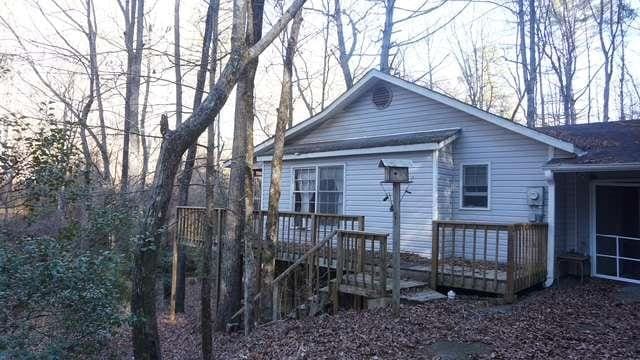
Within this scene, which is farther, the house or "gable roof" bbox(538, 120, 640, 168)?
the house

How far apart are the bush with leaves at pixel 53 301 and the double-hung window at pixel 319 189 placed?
7.37 m

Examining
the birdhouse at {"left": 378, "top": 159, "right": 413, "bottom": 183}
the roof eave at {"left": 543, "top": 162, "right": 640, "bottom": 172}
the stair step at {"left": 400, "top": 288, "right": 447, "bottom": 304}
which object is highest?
the roof eave at {"left": 543, "top": 162, "right": 640, "bottom": 172}

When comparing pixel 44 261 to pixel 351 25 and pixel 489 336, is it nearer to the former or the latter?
pixel 489 336

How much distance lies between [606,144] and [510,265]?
4.45 meters

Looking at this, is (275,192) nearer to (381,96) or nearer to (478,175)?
(381,96)

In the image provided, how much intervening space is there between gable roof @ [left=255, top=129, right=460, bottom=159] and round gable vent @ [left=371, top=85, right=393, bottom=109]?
96 cm

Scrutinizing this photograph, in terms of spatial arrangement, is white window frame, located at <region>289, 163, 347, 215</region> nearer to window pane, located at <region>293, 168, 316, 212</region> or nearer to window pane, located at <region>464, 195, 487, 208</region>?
window pane, located at <region>293, 168, 316, 212</region>

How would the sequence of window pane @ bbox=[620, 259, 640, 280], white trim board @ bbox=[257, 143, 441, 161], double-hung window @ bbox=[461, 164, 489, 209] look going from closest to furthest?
window pane @ bbox=[620, 259, 640, 280], white trim board @ bbox=[257, 143, 441, 161], double-hung window @ bbox=[461, 164, 489, 209]

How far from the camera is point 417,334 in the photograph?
6562 millimetres

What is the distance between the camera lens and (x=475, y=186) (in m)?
11.3

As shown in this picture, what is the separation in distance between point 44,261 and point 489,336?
585 centimetres

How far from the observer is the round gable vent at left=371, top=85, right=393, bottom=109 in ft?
43.1

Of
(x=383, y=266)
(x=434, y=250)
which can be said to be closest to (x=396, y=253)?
(x=383, y=266)

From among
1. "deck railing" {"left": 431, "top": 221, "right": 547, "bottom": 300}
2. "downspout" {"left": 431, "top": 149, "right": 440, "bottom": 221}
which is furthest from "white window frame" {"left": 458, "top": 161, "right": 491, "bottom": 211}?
"deck railing" {"left": 431, "top": 221, "right": 547, "bottom": 300}
